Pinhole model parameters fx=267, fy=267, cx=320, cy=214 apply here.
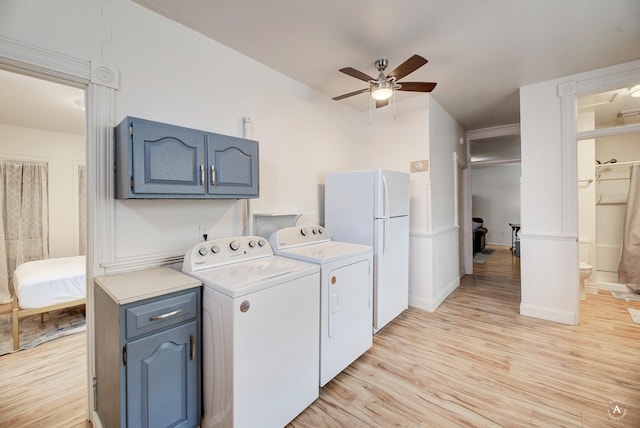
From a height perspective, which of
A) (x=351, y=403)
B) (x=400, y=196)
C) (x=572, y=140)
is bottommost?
(x=351, y=403)

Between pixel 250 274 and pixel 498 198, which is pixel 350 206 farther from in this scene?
pixel 498 198

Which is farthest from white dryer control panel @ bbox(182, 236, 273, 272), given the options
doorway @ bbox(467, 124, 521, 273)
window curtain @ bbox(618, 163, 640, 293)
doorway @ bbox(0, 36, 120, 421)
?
doorway @ bbox(467, 124, 521, 273)

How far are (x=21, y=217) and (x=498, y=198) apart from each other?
10.7m

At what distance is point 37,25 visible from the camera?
147 cm

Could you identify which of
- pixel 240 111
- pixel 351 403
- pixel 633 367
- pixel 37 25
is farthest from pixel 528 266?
pixel 37 25

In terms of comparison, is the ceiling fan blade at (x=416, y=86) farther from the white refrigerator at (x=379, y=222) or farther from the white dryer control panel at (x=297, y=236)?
the white dryer control panel at (x=297, y=236)

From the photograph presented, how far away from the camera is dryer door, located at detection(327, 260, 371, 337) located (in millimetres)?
1978

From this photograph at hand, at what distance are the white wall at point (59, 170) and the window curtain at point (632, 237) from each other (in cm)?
850

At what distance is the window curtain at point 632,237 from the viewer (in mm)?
3754

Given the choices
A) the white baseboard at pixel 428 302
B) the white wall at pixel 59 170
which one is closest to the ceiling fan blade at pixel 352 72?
the white baseboard at pixel 428 302

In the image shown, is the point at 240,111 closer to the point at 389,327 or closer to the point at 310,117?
the point at 310,117

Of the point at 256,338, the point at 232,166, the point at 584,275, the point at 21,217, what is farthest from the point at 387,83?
the point at 21,217

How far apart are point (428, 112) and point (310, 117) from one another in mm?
1463

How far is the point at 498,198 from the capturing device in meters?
8.14
